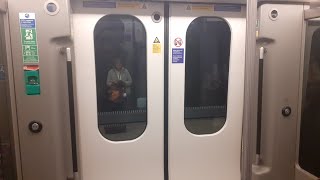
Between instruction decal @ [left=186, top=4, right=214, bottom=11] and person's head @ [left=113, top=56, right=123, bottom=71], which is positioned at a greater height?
instruction decal @ [left=186, top=4, right=214, bottom=11]

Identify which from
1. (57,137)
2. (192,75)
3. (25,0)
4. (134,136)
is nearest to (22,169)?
(57,137)

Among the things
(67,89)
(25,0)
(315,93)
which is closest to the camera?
(25,0)

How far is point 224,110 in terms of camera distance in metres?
2.88

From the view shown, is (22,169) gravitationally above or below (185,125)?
below

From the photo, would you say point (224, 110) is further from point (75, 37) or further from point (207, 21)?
point (75, 37)

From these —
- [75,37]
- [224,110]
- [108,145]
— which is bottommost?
[108,145]

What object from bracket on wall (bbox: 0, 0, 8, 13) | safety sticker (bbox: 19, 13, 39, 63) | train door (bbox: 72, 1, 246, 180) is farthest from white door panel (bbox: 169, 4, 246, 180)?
bracket on wall (bbox: 0, 0, 8, 13)

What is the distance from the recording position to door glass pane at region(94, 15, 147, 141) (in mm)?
2533

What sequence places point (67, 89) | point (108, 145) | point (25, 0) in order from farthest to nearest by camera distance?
point (108, 145), point (67, 89), point (25, 0)

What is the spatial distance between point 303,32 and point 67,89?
2221mm

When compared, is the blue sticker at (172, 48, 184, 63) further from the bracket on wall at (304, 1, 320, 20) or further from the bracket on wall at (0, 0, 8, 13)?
the bracket on wall at (0, 0, 8, 13)

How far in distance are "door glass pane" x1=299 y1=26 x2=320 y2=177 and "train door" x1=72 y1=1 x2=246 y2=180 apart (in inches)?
25.8

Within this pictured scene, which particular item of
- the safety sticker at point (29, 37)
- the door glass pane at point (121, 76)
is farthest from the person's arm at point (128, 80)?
the safety sticker at point (29, 37)

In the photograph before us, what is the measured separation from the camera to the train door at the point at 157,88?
2521 mm
